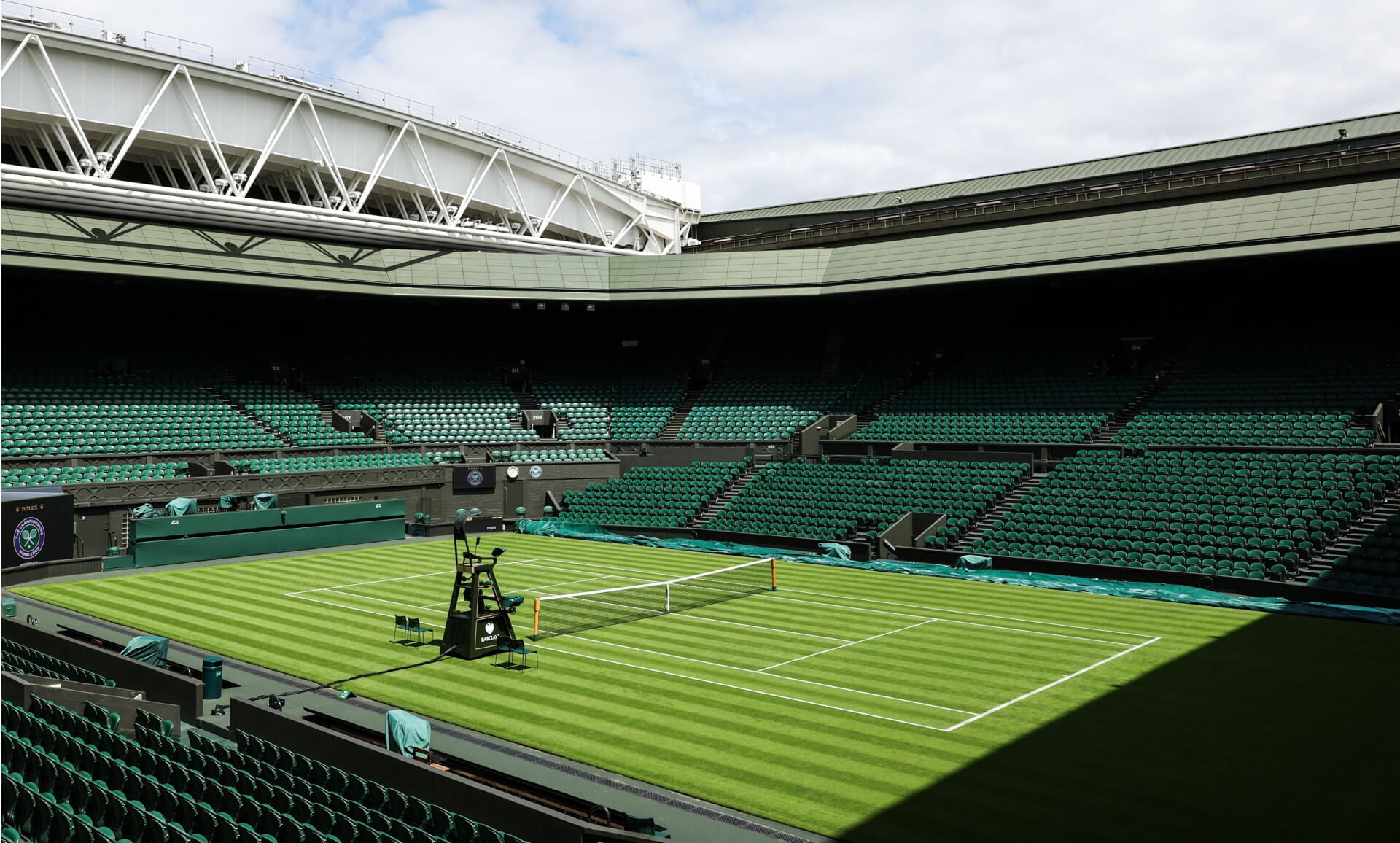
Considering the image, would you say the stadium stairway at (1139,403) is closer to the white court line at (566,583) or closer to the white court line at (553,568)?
the white court line at (553,568)

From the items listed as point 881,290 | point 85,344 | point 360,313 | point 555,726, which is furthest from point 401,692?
point 360,313

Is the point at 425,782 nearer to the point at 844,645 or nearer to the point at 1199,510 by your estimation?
the point at 844,645

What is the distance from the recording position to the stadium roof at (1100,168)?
126ft

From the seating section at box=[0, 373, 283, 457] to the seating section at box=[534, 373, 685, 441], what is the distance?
43.4ft

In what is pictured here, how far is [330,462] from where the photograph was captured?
37.6 meters

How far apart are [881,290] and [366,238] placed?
20074 mm

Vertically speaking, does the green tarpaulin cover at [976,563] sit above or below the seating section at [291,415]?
below

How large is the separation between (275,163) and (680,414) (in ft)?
66.3

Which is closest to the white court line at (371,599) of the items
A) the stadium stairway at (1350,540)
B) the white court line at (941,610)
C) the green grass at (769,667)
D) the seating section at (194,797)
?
the green grass at (769,667)

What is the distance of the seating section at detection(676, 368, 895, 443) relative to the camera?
43938mm

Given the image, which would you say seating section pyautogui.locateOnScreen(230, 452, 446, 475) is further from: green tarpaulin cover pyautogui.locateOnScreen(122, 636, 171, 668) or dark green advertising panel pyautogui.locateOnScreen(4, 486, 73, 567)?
green tarpaulin cover pyautogui.locateOnScreen(122, 636, 171, 668)

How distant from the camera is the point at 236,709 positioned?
13422mm

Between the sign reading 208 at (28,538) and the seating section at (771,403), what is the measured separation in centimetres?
2421

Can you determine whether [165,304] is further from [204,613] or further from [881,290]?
[881,290]
